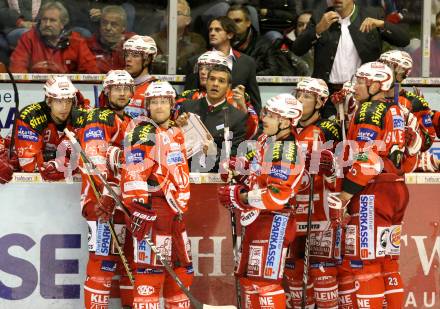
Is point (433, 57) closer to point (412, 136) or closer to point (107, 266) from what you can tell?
point (412, 136)

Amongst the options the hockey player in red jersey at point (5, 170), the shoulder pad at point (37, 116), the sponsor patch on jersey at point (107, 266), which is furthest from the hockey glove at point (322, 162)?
the hockey player in red jersey at point (5, 170)

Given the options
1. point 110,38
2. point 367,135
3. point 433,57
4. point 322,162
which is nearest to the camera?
point 367,135

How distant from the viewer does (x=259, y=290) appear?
8.19 meters

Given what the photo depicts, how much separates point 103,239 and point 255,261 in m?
1.11

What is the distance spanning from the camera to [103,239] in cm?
847

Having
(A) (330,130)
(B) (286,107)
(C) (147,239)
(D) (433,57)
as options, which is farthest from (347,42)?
(C) (147,239)

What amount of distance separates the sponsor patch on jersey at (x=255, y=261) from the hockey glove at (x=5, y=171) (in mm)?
1835

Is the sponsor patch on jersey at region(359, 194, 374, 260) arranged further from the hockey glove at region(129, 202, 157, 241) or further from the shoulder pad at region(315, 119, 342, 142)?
the hockey glove at region(129, 202, 157, 241)

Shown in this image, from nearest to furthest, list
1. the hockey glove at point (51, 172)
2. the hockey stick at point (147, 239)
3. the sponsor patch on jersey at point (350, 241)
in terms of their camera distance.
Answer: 1. the hockey stick at point (147, 239)
2. the sponsor patch on jersey at point (350, 241)
3. the hockey glove at point (51, 172)

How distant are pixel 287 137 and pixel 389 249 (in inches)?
45.0

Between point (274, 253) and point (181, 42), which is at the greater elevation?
point (181, 42)

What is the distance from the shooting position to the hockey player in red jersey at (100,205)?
8406mm

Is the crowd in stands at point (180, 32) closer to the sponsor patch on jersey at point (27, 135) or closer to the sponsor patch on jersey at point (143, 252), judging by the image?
the sponsor patch on jersey at point (27, 135)

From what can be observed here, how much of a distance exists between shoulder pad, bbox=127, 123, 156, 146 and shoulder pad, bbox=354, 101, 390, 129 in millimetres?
1447
